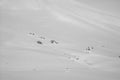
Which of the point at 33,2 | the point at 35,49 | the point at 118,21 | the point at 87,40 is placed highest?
the point at 33,2

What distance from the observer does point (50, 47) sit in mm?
3266

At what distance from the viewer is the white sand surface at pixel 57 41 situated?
2.36m

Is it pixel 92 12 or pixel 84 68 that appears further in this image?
pixel 92 12

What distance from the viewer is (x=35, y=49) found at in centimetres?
301

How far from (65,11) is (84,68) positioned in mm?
3244

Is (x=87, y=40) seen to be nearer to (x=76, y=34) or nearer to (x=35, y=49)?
(x=76, y=34)

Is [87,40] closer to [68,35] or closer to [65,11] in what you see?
[68,35]

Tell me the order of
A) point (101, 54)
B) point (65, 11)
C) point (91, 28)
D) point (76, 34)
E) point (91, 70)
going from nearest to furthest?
point (91, 70) < point (101, 54) < point (76, 34) < point (91, 28) < point (65, 11)

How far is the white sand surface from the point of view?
2.36 meters

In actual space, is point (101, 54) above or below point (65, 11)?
below

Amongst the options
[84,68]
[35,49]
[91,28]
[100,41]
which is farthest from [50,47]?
[91,28]

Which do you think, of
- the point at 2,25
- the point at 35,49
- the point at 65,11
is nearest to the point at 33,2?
the point at 65,11

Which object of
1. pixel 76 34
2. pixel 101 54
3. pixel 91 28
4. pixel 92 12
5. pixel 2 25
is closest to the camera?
pixel 101 54

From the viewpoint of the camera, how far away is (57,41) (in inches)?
143
